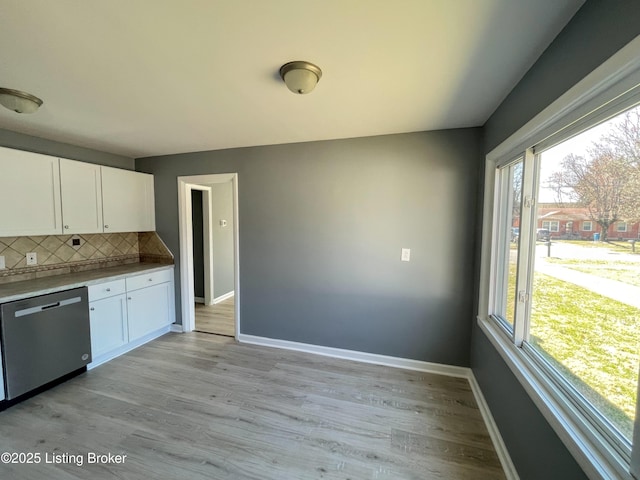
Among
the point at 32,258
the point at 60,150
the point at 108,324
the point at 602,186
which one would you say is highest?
the point at 60,150

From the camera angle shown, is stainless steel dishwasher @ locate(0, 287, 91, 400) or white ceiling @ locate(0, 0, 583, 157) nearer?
white ceiling @ locate(0, 0, 583, 157)

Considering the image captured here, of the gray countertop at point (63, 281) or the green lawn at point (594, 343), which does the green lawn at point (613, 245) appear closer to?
the green lawn at point (594, 343)

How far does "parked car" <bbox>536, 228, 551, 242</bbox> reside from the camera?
1.43 m

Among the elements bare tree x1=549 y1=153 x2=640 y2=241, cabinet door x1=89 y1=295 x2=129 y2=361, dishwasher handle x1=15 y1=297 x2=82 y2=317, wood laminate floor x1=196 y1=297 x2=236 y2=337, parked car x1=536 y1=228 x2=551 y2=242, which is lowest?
wood laminate floor x1=196 y1=297 x2=236 y2=337

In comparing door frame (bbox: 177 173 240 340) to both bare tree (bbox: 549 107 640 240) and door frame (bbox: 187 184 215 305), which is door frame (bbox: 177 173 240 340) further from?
bare tree (bbox: 549 107 640 240)

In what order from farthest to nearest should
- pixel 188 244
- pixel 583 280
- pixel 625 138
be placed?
1. pixel 188 244
2. pixel 583 280
3. pixel 625 138

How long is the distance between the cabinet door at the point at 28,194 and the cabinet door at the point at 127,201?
0.45 meters

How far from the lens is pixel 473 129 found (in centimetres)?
238

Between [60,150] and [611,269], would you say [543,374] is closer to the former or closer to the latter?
[611,269]

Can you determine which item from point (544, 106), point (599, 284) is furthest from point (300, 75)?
point (599, 284)

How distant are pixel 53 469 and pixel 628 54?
10.8 ft

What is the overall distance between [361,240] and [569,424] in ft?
6.32

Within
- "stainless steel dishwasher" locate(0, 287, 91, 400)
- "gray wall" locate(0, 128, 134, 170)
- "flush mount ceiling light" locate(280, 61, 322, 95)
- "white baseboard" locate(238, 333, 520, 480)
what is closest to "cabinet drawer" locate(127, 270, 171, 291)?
"stainless steel dishwasher" locate(0, 287, 91, 400)

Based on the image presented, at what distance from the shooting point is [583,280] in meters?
1.17
